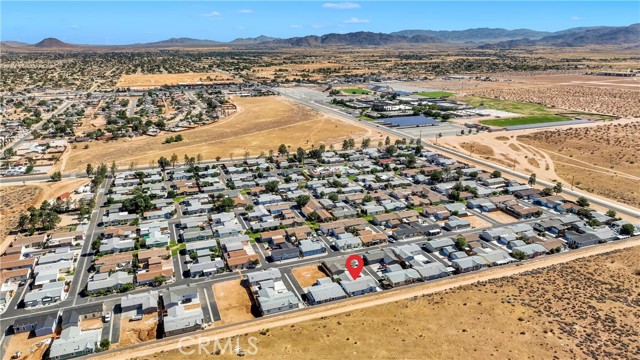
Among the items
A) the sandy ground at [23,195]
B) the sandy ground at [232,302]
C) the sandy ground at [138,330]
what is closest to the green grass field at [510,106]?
the sandy ground at [232,302]

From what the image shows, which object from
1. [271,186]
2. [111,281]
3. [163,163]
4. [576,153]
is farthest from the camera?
[576,153]

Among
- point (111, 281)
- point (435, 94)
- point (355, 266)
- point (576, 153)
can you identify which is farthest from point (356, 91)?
point (111, 281)

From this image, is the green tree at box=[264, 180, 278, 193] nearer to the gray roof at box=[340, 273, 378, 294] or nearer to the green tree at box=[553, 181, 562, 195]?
the gray roof at box=[340, 273, 378, 294]

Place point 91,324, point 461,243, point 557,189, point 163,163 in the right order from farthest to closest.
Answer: point 163,163 → point 557,189 → point 461,243 → point 91,324

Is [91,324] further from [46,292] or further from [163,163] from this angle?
[163,163]

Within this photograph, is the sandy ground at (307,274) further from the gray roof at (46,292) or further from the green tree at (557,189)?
the green tree at (557,189)

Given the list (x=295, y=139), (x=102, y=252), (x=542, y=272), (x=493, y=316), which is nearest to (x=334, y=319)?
(x=493, y=316)

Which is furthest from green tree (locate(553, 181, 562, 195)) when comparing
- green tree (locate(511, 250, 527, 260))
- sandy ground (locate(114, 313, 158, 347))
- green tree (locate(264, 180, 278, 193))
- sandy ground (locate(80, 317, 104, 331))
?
sandy ground (locate(80, 317, 104, 331))
